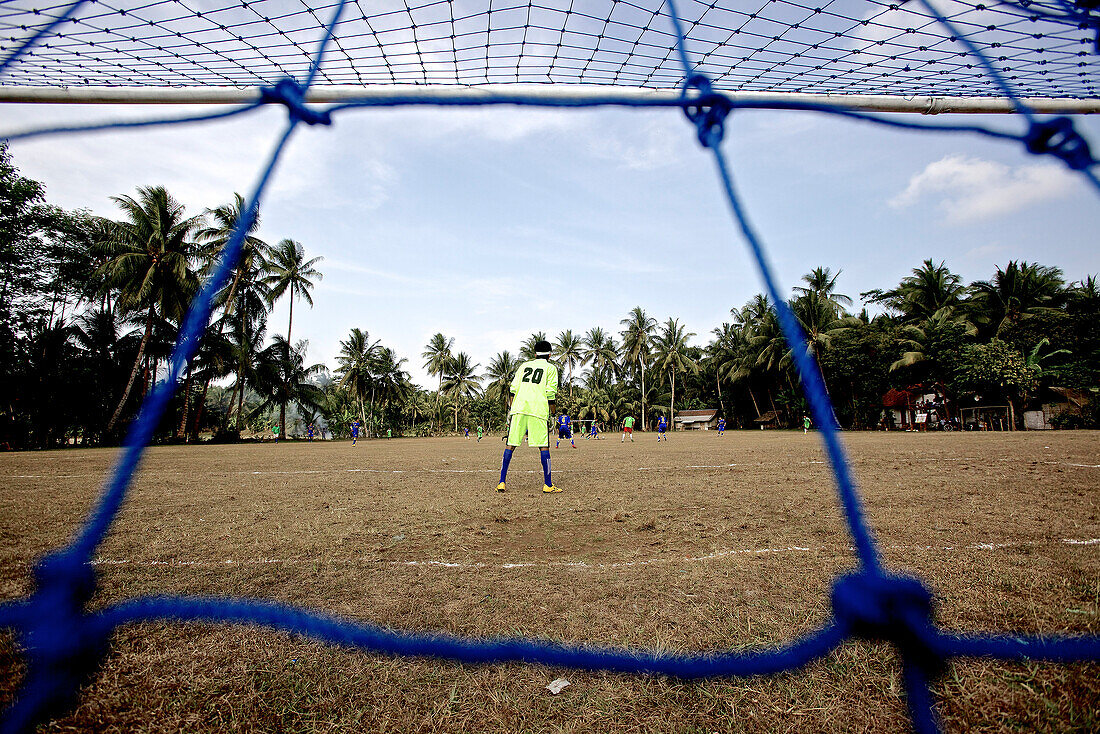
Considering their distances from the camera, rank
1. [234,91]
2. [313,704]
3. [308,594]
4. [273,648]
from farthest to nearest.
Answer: [234,91] < [308,594] < [273,648] < [313,704]

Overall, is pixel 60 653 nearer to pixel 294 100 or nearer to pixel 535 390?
pixel 294 100

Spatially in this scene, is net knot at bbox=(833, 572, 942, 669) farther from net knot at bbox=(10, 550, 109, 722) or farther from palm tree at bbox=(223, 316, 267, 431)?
palm tree at bbox=(223, 316, 267, 431)

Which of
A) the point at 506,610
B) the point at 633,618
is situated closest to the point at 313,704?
the point at 506,610

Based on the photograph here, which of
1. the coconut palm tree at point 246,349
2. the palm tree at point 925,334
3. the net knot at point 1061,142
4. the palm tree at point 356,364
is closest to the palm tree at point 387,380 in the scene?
the palm tree at point 356,364

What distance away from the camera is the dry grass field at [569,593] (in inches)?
52.3

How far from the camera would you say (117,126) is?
2.32 meters

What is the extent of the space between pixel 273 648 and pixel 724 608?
1.60 metres

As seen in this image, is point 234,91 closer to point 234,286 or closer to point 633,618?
point 633,618

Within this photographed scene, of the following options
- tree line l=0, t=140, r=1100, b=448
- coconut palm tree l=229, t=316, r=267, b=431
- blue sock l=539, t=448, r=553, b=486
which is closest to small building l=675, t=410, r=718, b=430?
tree line l=0, t=140, r=1100, b=448

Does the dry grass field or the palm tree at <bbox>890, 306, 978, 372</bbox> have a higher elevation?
the palm tree at <bbox>890, 306, 978, 372</bbox>

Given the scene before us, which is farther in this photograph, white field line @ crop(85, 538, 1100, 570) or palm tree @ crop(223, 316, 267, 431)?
palm tree @ crop(223, 316, 267, 431)

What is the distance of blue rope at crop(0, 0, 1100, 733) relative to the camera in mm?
1294

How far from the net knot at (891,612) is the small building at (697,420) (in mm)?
48650

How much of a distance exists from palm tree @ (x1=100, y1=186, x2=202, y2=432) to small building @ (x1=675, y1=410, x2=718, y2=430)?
132 ft
